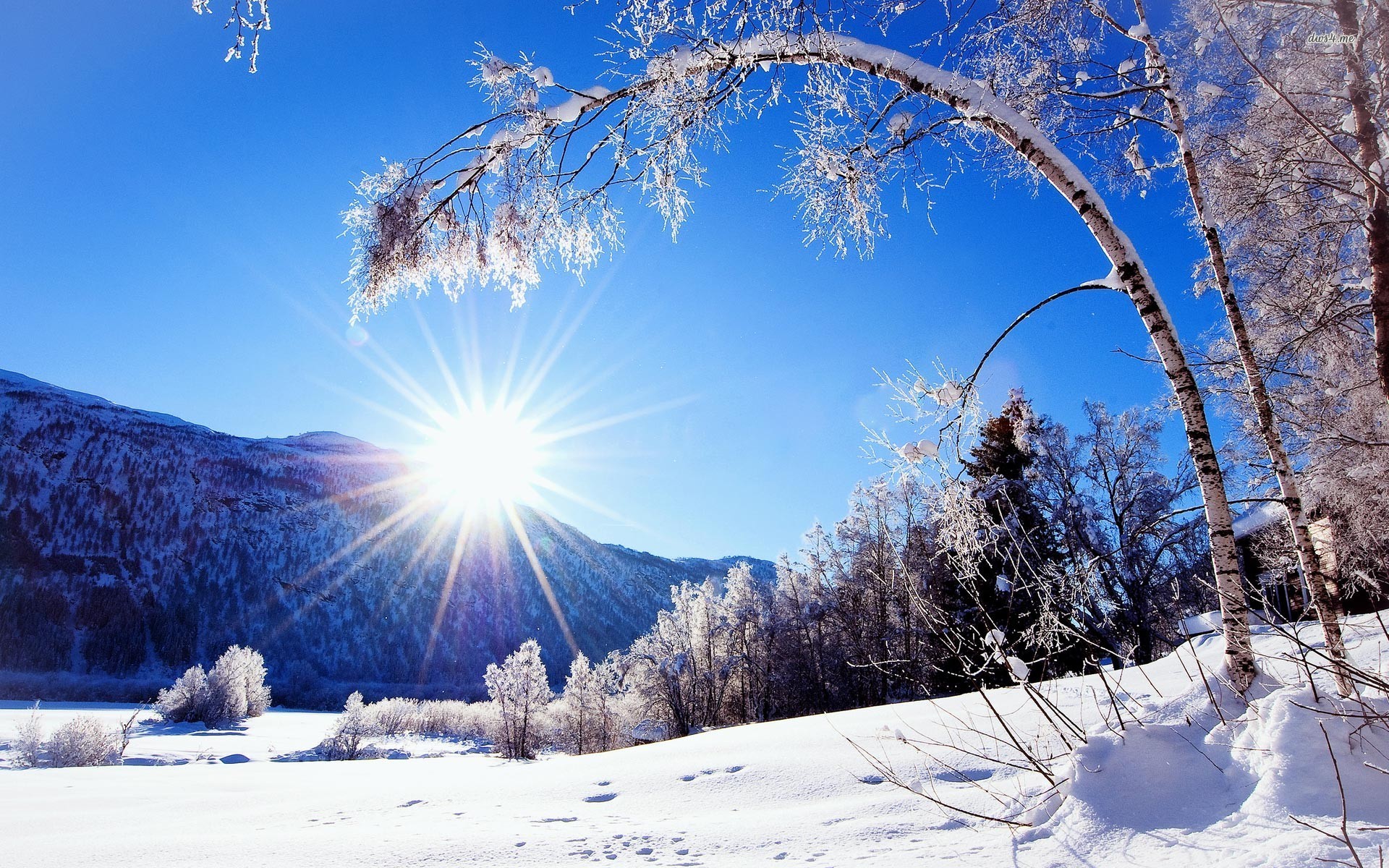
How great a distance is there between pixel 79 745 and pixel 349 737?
38.4ft

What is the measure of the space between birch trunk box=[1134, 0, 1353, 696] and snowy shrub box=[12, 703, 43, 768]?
2434 centimetres

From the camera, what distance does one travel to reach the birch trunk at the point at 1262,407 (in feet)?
11.9

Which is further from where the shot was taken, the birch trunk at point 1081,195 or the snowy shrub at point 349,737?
the snowy shrub at point 349,737

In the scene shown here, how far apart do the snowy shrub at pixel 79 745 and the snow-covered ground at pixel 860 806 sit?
15854 mm

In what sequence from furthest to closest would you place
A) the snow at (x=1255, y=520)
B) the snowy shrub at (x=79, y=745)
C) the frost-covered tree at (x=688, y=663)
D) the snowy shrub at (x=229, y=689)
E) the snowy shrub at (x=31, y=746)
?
1. the snowy shrub at (x=229, y=689)
2. the frost-covered tree at (x=688, y=663)
3. the snowy shrub at (x=79, y=745)
4. the snowy shrub at (x=31, y=746)
5. the snow at (x=1255, y=520)

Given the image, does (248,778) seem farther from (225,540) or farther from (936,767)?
(225,540)

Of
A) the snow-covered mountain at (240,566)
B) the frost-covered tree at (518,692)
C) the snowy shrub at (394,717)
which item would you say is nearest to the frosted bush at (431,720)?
the snowy shrub at (394,717)

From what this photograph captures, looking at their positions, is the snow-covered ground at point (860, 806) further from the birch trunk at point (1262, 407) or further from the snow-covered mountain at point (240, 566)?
the snow-covered mountain at point (240, 566)

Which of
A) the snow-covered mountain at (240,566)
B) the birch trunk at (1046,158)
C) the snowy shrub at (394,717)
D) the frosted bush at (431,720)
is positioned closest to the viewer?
the birch trunk at (1046,158)

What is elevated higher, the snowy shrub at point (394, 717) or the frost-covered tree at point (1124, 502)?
the frost-covered tree at point (1124, 502)

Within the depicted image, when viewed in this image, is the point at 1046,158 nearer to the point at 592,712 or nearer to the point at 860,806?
the point at 860,806

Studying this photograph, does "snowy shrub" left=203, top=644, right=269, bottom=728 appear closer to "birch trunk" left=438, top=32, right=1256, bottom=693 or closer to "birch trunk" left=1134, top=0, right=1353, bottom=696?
"birch trunk" left=438, top=32, right=1256, bottom=693

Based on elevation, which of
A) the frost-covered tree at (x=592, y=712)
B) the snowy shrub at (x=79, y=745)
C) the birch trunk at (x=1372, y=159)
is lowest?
the frost-covered tree at (x=592, y=712)

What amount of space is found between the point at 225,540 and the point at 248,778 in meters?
115
